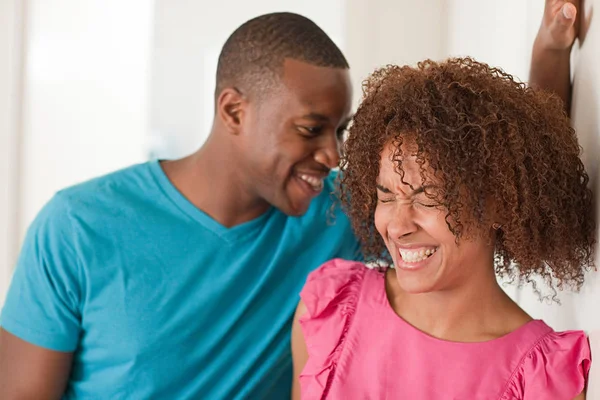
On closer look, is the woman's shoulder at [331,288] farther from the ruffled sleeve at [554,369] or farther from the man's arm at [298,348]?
the ruffled sleeve at [554,369]

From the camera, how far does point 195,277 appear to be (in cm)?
161

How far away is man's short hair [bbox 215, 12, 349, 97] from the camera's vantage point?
1.60m

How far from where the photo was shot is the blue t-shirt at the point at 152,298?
1578mm

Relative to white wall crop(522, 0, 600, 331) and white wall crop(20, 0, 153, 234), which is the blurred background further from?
white wall crop(522, 0, 600, 331)

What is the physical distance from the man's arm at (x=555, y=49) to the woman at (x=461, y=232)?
13 cm

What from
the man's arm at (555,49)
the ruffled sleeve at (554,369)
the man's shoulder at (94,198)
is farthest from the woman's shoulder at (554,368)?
the man's shoulder at (94,198)

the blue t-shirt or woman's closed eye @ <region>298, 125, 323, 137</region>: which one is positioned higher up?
woman's closed eye @ <region>298, 125, 323, 137</region>

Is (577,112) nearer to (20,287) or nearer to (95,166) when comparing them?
(20,287)

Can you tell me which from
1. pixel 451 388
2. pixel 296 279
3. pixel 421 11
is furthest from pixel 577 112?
pixel 421 11

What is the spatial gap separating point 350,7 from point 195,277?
1.46 m

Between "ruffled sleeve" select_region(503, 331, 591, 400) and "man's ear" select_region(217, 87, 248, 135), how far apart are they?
0.75 m

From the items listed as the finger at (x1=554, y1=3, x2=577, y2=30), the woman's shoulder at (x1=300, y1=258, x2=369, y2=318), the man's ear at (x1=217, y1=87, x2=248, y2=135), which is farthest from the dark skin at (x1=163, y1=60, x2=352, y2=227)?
the finger at (x1=554, y1=3, x2=577, y2=30)

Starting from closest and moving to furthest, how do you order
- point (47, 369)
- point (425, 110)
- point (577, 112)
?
point (425, 110)
point (577, 112)
point (47, 369)

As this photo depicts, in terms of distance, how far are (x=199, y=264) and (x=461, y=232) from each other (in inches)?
24.5
